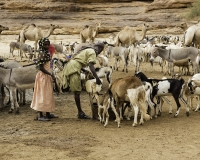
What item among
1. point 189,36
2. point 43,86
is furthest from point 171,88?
point 189,36

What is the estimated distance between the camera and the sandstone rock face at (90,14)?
41.6m

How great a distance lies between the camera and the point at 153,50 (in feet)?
52.9

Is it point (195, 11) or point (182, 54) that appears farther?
point (195, 11)

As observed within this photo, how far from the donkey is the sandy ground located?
522mm

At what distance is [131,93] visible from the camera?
28.6 ft

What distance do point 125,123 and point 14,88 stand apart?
2995 mm

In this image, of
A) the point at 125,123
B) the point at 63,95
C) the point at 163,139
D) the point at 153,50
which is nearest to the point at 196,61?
the point at 153,50

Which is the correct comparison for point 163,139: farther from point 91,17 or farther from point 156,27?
point 91,17

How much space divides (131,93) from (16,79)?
3.15 meters

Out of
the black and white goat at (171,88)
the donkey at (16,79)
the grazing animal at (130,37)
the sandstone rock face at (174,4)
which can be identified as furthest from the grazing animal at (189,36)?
the sandstone rock face at (174,4)

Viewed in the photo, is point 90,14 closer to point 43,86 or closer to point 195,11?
point 195,11

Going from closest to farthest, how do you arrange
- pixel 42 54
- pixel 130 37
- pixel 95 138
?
pixel 95 138 → pixel 42 54 → pixel 130 37

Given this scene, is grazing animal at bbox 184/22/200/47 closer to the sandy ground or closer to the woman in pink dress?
the sandy ground

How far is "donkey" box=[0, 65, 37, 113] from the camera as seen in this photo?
401 inches
